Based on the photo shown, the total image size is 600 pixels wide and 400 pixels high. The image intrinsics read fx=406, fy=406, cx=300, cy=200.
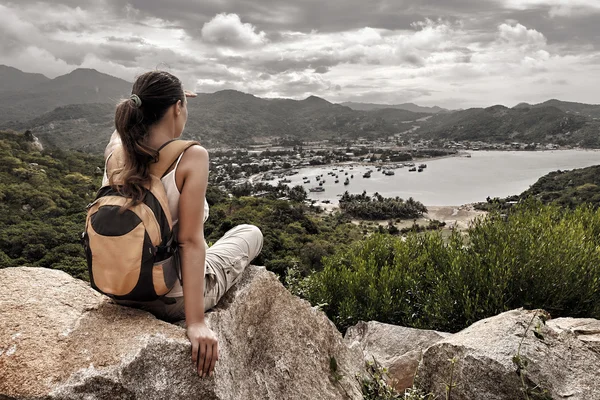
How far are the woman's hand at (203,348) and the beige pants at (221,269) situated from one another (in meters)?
0.34

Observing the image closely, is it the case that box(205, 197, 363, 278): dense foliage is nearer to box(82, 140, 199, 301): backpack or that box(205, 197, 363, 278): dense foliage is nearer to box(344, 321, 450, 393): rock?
box(344, 321, 450, 393): rock

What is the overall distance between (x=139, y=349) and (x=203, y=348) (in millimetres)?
344

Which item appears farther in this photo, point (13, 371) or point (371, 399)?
point (371, 399)

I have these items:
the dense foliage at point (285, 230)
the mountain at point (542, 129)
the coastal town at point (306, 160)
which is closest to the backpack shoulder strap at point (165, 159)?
the dense foliage at point (285, 230)

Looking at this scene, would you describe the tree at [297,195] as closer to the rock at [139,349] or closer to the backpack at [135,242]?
the rock at [139,349]

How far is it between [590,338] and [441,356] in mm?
1579

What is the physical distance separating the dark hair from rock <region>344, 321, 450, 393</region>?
3906 millimetres

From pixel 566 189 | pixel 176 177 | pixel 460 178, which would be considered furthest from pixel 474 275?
pixel 460 178

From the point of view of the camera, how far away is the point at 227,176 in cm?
10362

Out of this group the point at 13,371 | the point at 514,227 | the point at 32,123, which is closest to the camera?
the point at 13,371

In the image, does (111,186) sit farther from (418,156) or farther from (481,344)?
(418,156)

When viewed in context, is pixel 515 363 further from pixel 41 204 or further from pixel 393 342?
pixel 41 204

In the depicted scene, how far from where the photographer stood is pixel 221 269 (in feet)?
9.92

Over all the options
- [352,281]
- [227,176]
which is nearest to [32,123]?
[227,176]
